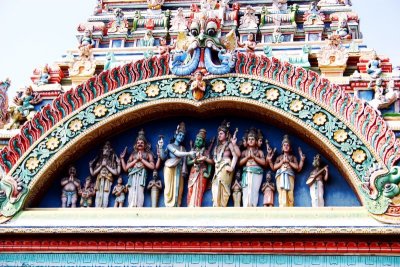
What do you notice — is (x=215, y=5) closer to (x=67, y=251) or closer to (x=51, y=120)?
(x=51, y=120)

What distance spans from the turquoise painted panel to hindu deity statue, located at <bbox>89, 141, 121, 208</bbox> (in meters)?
0.93

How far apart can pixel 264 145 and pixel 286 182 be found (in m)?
0.76

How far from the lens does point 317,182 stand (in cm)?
1234

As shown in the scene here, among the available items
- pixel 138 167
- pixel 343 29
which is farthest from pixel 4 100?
pixel 343 29

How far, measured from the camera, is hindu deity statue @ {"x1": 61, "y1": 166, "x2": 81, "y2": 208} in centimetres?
1290

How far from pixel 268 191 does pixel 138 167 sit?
193 centimetres

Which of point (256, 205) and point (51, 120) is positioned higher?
point (51, 120)

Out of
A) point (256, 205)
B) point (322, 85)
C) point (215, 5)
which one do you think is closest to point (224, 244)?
point (256, 205)

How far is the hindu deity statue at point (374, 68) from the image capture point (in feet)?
42.4

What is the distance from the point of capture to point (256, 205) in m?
12.3

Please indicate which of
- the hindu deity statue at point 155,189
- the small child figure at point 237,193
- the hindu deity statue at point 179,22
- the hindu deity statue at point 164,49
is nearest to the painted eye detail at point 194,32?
the hindu deity statue at point 164,49

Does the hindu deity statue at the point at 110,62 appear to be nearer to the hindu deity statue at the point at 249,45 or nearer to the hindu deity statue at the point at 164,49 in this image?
the hindu deity statue at the point at 164,49

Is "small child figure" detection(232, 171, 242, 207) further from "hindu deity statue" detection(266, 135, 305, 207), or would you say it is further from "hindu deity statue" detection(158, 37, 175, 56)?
"hindu deity statue" detection(158, 37, 175, 56)

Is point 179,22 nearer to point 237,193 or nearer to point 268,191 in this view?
point 237,193
